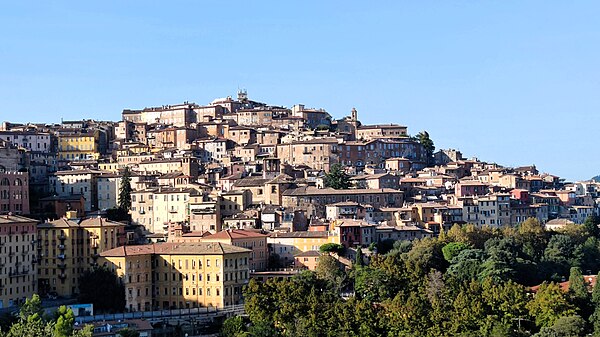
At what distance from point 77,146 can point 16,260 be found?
2992 cm

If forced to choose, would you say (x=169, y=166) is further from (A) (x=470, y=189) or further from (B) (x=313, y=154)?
(A) (x=470, y=189)

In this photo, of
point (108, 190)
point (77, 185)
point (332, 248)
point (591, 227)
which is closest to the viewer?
point (332, 248)

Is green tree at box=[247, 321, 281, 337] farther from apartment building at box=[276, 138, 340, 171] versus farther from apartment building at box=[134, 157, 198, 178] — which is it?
apartment building at box=[276, 138, 340, 171]

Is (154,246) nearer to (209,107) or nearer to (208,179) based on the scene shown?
(208,179)

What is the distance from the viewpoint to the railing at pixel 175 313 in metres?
50.7

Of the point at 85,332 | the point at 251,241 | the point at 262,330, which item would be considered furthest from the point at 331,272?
the point at 85,332

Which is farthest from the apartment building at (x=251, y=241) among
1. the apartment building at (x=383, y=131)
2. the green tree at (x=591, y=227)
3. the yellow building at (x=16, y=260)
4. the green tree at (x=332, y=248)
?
the apartment building at (x=383, y=131)

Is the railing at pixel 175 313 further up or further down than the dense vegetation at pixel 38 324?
further down

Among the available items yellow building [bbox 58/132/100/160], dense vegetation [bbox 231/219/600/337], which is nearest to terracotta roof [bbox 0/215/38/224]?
dense vegetation [bbox 231/219/600/337]

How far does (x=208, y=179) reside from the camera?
245ft

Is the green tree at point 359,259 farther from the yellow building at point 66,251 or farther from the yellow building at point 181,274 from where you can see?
the yellow building at point 66,251

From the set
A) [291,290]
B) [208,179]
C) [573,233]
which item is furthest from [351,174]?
[291,290]

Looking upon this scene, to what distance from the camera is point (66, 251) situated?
5738cm

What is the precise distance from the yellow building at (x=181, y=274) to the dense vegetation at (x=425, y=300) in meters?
3.25
